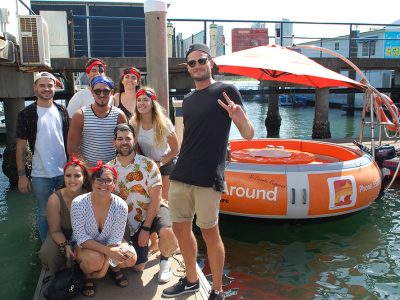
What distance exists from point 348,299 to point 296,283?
61 centimetres

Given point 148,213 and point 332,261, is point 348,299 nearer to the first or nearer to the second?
point 332,261

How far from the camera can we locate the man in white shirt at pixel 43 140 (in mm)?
3836

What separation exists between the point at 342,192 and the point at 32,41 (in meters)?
5.61

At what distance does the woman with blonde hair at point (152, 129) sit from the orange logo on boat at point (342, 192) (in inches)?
124

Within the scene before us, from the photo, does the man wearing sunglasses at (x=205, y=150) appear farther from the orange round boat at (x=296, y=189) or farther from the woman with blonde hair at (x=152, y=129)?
the orange round boat at (x=296, y=189)

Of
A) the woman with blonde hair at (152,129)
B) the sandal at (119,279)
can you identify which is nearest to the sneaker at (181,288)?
the sandal at (119,279)

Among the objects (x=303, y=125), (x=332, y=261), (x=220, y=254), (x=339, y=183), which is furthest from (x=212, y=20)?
(x=303, y=125)

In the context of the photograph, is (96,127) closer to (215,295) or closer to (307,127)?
(215,295)

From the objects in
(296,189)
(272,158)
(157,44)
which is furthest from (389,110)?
(157,44)

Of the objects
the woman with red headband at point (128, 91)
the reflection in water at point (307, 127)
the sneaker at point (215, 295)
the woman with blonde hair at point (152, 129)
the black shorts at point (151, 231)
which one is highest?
the woman with red headband at point (128, 91)

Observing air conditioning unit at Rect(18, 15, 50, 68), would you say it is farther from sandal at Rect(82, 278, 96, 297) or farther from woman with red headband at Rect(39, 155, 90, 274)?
sandal at Rect(82, 278, 96, 297)

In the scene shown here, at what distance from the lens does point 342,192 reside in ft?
21.0

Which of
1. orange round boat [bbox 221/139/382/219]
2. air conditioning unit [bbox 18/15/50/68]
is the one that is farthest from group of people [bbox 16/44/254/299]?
air conditioning unit [bbox 18/15/50/68]

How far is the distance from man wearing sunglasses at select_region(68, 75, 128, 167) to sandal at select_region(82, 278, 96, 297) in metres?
1.00
